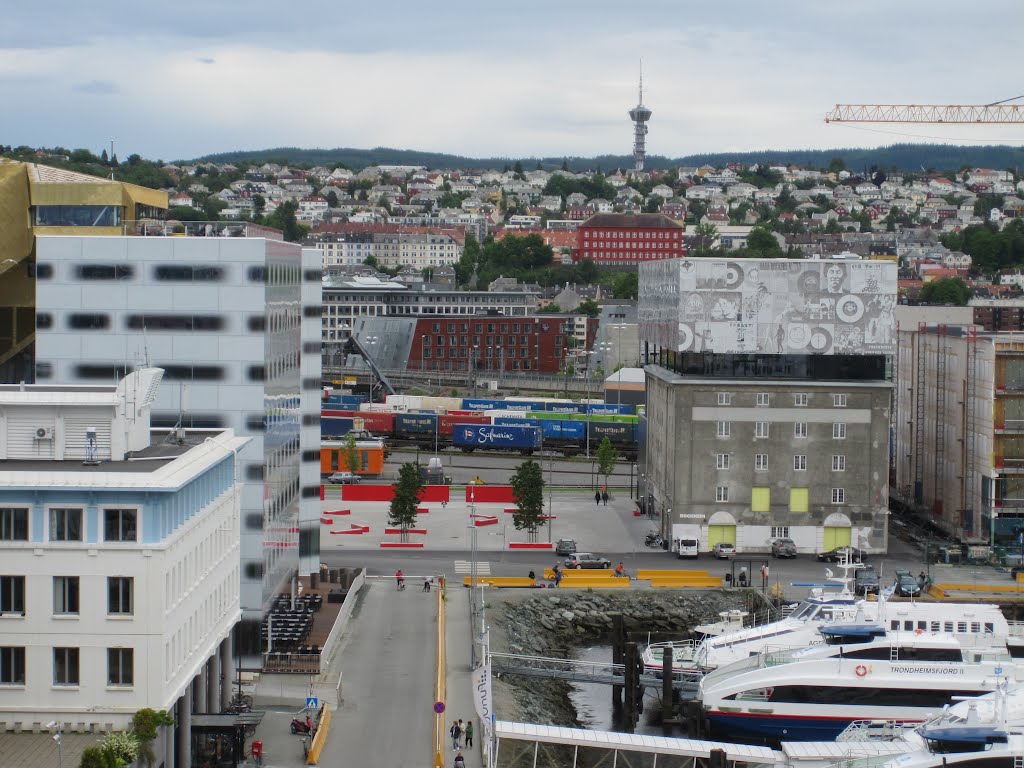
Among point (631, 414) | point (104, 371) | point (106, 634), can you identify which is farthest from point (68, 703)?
point (631, 414)

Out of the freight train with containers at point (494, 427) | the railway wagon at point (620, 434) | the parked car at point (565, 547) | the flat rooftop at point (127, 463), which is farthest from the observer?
the railway wagon at point (620, 434)

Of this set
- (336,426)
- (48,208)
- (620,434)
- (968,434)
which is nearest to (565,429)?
(620,434)

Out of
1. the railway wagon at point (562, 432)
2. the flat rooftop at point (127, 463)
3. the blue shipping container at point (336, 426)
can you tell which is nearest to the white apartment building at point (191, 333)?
the flat rooftop at point (127, 463)

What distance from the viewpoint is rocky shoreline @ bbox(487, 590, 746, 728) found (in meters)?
49.5

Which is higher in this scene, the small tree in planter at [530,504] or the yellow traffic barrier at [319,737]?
the small tree in planter at [530,504]

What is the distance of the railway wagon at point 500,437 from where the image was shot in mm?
91062

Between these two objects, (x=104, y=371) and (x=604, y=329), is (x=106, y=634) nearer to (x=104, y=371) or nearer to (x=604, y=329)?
(x=104, y=371)

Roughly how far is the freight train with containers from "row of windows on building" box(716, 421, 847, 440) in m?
31.3

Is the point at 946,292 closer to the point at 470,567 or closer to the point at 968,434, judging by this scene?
the point at 968,434

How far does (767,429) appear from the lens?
5931 cm

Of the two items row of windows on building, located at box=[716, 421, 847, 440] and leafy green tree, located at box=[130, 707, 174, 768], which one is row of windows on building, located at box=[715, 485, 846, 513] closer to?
row of windows on building, located at box=[716, 421, 847, 440]

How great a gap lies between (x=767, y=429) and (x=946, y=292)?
115m

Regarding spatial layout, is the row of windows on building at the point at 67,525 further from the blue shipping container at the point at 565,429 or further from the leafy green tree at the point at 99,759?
the blue shipping container at the point at 565,429

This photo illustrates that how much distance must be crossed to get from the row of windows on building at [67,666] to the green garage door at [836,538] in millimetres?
35951
